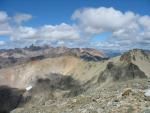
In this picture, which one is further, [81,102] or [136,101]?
[81,102]

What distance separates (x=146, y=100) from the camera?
1181 inches

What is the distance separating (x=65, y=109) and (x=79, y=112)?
4039 millimetres

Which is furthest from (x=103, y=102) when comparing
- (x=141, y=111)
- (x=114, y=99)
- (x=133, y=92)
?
(x=141, y=111)

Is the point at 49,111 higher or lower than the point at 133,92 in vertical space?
lower

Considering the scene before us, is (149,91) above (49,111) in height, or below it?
above

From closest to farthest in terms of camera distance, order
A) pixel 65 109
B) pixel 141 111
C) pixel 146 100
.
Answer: pixel 141 111
pixel 146 100
pixel 65 109

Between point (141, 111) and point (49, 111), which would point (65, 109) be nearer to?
point (49, 111)

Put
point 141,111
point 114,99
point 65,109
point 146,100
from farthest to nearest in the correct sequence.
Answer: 1. point 65,109
2. point 114,99
3. point 146,100
4. point 141,111

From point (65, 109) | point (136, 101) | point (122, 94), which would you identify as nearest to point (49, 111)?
point (65, 109)

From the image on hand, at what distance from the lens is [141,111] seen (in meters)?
27.2

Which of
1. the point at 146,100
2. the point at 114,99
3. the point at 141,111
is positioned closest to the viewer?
the point at 141,111

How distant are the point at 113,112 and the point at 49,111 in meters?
11.0

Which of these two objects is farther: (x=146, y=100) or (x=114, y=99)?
(x=114, y=99)

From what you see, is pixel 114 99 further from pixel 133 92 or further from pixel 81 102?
pixel 81 102
